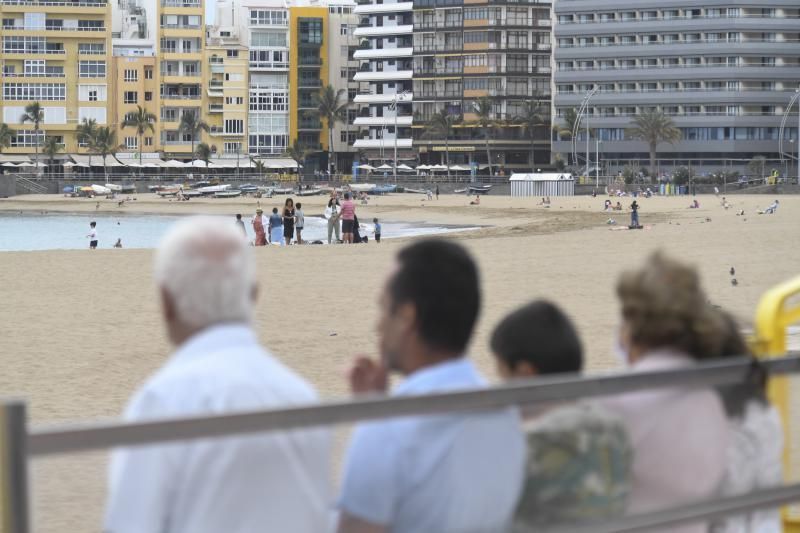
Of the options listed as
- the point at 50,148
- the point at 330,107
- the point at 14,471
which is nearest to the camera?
the point at 14,471

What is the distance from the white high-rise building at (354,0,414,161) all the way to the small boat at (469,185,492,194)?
68.3 ft

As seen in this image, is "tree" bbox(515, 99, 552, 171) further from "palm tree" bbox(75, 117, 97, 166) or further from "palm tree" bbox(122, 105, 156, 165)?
"palm tree" bbox(75, 117, 97, 166)

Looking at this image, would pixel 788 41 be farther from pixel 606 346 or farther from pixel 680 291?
pixel 680 291

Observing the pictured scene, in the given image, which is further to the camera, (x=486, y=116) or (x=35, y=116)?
(x=486, y=116)

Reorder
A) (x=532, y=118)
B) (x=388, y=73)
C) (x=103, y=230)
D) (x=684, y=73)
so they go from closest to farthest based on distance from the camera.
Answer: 1. (x=103, y=230)
2. (x=684, y=73)
3. (x=532, y=118)
4. (x=388, y=73)

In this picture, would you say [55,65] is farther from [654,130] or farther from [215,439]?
[215,439]

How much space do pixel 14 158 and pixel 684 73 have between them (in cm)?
5171

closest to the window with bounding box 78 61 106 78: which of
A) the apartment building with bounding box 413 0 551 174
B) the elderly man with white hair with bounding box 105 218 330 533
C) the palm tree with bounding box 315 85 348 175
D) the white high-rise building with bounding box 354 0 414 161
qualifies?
the palm tree with bounding box 315 85 348 175

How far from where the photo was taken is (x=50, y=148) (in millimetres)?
110500

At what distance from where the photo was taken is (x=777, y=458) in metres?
3.42

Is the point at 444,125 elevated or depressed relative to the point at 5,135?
elevated

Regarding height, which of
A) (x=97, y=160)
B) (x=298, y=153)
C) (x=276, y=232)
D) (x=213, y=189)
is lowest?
(x=213, y=189)

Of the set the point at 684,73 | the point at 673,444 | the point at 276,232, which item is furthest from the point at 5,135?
the point at 673,444

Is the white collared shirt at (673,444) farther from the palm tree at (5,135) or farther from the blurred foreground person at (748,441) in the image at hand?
the palm tree at (5,135)
